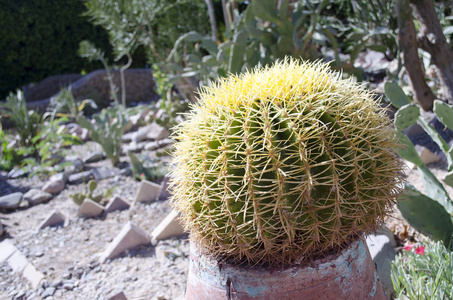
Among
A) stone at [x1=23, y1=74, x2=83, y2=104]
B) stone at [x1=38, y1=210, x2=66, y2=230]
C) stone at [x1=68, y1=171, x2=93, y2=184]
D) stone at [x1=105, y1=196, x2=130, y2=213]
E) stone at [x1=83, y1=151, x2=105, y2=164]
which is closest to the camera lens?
stone at [x1=38, y1=210, x2=66, y2=230]

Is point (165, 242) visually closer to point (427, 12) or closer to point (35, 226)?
point (35, 226)

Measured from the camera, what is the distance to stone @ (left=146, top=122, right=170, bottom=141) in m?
5.33

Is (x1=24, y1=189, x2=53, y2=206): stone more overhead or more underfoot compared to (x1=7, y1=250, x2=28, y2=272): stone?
more underfoot

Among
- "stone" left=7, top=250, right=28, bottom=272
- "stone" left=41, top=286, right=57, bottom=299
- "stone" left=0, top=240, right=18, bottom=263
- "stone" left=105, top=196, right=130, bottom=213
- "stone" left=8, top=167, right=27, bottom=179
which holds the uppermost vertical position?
"stone" left=41, top=286, right=57, bottom=299

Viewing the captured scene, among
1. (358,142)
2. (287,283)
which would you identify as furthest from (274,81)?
(287,283)

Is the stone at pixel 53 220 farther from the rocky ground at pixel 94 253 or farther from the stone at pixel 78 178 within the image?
the stone at pixel 78 178

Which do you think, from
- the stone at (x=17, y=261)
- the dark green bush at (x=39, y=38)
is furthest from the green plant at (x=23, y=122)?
the dark green bush at (x=39, y=38)

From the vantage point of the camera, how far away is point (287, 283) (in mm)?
1222

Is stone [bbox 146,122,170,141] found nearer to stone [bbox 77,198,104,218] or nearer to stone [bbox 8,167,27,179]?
stone [bbox 8,167,27,179]

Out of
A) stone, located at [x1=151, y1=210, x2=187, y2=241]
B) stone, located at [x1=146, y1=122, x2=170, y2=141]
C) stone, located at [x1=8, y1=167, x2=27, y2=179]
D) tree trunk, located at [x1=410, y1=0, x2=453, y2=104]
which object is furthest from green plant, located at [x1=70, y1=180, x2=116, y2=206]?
tree trunk, located at [x1=410, y1=0, x2=453, y2=104]

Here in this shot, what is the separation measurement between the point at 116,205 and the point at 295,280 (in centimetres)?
255

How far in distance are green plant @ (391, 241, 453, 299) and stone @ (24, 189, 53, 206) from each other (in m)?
3.45

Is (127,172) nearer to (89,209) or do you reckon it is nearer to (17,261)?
(89,209)

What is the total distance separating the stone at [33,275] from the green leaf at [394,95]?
2.29 metres
